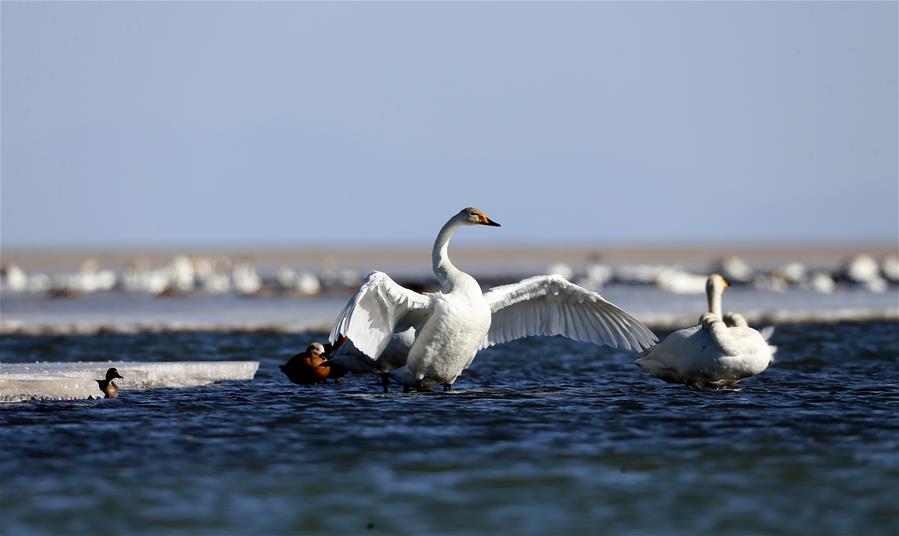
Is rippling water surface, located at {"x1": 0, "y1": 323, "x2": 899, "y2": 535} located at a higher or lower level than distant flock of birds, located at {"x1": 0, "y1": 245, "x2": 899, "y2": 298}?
lower

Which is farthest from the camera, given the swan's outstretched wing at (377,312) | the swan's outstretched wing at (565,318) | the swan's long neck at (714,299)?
the swan's long neck at (714,299)

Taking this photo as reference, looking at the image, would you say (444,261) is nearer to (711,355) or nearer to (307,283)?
(711,355)

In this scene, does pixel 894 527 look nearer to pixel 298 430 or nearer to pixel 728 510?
pixel 728 510

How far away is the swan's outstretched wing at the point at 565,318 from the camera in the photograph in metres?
16.2

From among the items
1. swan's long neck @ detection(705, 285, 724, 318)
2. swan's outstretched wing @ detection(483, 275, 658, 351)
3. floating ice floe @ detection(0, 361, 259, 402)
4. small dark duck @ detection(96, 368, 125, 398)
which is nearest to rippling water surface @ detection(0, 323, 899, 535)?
small dark duck @ detection(96, 368, 125, 398)

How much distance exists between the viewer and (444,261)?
1520cm

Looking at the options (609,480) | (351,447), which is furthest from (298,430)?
(609,480)

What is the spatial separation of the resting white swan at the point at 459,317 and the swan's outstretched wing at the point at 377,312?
0.4 inches

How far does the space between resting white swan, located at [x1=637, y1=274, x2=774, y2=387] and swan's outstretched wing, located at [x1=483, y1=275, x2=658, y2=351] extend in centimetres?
74

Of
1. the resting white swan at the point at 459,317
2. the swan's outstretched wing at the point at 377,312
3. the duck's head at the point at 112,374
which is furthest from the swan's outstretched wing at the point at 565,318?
the duck's head at the point at 112,374

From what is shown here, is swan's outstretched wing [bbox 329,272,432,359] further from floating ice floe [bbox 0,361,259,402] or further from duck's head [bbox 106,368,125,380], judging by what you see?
floating ice floe [bbox 0,361,259,402]

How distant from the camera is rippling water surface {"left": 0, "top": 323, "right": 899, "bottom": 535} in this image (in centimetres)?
871

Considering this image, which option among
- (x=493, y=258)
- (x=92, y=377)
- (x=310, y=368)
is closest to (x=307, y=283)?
(x=310, y=368)

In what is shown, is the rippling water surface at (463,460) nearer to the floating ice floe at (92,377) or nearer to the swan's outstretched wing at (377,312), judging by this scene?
the floating ice floe at (92,377)
